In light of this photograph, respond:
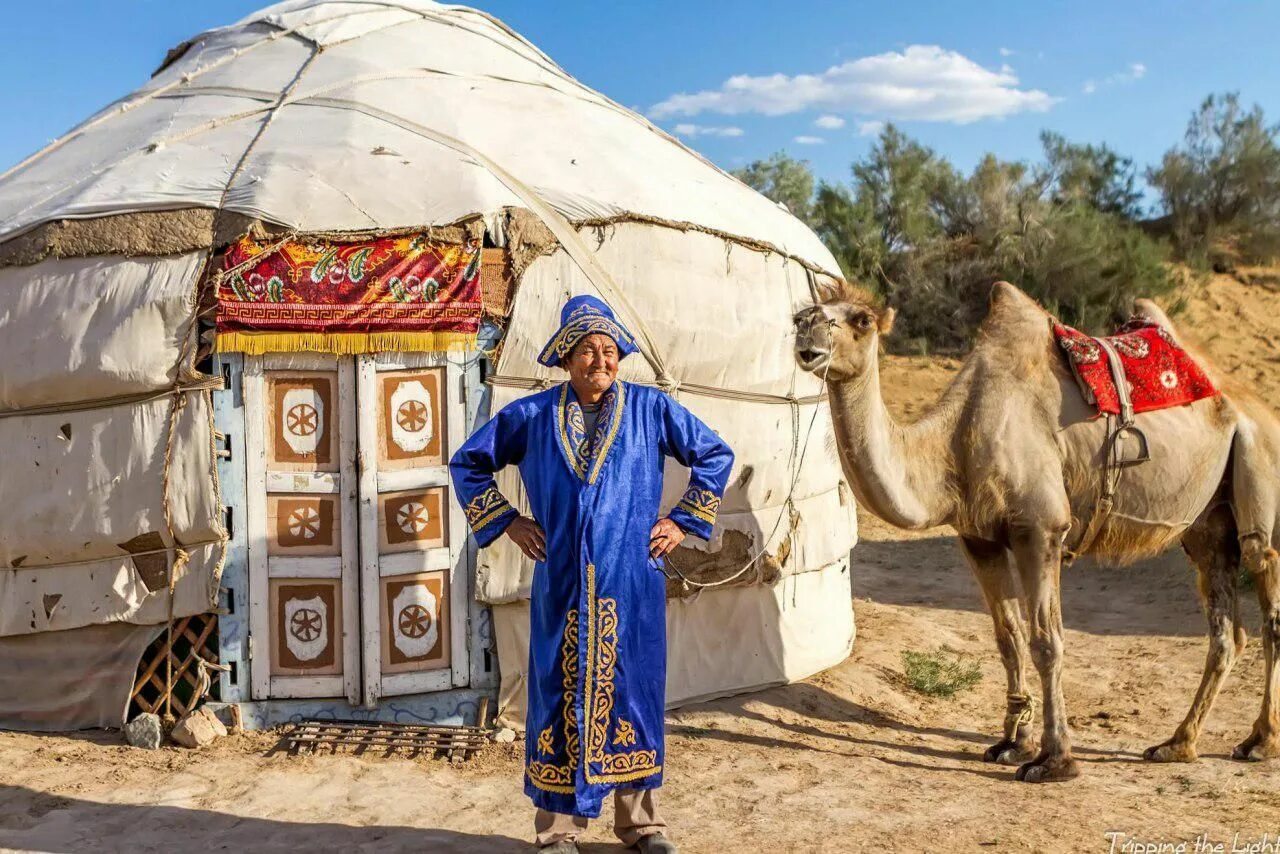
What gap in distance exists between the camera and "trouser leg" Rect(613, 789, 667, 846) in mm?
3947

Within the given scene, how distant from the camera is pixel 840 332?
453cm

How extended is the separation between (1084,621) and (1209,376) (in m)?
3.17

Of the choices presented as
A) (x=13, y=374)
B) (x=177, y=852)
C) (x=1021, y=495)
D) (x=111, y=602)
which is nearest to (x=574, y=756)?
(x=177, y=852)

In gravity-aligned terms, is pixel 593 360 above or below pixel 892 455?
above

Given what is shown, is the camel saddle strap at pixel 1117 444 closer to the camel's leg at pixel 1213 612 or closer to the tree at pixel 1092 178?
the camel's leg at pixel 1213 612

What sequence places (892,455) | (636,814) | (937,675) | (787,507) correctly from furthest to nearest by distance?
(937,675) < (787,507) < (892,455) < (636,814)

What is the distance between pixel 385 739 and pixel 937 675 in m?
3.00

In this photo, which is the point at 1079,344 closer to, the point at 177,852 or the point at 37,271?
the point at 177,852

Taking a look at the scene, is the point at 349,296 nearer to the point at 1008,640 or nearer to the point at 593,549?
the point at 593,549

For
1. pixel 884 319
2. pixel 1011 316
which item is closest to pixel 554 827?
pixel 884 319

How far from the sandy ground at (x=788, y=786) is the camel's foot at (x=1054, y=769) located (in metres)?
0.05

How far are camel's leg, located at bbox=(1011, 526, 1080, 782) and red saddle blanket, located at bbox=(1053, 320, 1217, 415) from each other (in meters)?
0.68

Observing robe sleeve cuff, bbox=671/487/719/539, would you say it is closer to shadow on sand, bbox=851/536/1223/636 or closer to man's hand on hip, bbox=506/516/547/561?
man's hand on hip, bbox=506/516/547/561

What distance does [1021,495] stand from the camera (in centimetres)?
498
